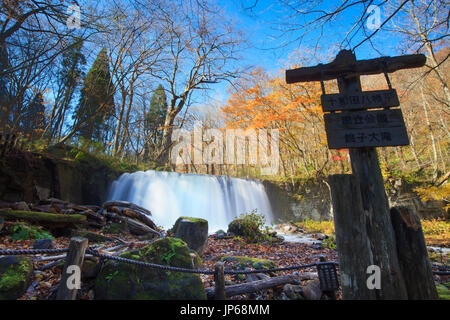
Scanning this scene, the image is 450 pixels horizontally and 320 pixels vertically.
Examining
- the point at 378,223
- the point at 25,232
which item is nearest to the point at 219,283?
the point at 378,223

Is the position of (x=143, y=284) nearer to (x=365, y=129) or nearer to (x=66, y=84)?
(x=365, y=129)

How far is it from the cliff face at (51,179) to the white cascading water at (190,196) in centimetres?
81

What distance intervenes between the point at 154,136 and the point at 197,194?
1271 centimetres

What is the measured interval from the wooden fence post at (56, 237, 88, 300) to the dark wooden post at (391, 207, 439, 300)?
3306 millimetres

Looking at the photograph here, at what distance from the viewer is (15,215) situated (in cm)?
516

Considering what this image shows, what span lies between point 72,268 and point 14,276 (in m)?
0.85

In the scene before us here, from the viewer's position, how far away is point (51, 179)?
27.1 ft

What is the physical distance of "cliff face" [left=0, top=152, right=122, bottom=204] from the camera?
263 inches

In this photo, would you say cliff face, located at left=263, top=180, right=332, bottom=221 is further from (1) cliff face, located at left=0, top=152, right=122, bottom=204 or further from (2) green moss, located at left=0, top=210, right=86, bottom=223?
(2) green moss, located at left=0, top=210, right=86, bottom=223

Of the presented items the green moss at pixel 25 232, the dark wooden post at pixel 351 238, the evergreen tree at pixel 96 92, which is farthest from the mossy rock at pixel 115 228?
the evergreen tree at pixel 96 92

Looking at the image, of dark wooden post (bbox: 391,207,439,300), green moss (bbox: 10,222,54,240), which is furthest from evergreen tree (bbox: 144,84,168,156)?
dark wooden post (bbox: 391,207,439,300)

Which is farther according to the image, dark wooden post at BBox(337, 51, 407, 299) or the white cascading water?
the white cascading water
